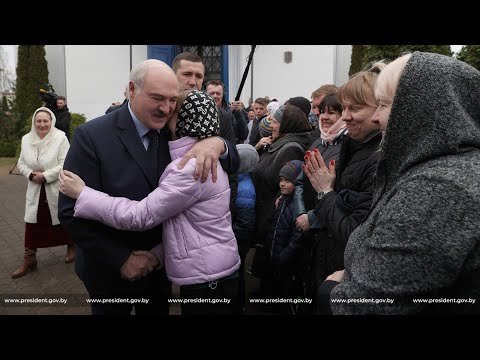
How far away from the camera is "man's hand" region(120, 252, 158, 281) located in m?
1.57

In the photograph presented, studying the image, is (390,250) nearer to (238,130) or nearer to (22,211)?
(22,211)

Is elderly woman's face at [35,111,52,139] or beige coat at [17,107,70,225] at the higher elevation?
elderly woman's face at [35,111,52,139]

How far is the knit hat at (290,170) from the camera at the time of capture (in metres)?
2.33

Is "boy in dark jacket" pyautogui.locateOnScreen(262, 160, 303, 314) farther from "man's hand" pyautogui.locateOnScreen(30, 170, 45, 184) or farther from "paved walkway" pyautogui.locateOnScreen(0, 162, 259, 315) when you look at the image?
"man's hand" pyautogui.locateOnScreen(30, 170, 45, 184)

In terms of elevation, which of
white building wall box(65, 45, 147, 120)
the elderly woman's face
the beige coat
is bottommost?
the beige coat

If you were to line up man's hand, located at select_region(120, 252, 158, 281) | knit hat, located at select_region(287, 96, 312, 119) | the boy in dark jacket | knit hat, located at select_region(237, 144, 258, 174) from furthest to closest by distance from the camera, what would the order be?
1. knit hat, located at select_region(287, 96, 312, 119)
2. the boy in dark jacket
3. knit hat, located at select_region(237, 144, 258, 174)
4. man's hand, located at select_region(120, 252, 158, 281)

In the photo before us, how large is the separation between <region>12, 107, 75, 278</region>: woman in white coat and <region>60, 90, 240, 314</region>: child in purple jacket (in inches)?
68.8

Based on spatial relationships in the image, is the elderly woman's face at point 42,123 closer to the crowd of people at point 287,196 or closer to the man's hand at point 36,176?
the crowd of people at point 287,196

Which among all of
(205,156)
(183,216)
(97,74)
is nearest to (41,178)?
(97,74)

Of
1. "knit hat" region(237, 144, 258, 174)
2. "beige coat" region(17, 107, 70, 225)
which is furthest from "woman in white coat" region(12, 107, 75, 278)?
"knit hat" region(237, 144, 258, 174)

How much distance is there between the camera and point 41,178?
313 centimetres

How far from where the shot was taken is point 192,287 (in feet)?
5.28

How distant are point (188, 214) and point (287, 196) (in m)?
0.98
